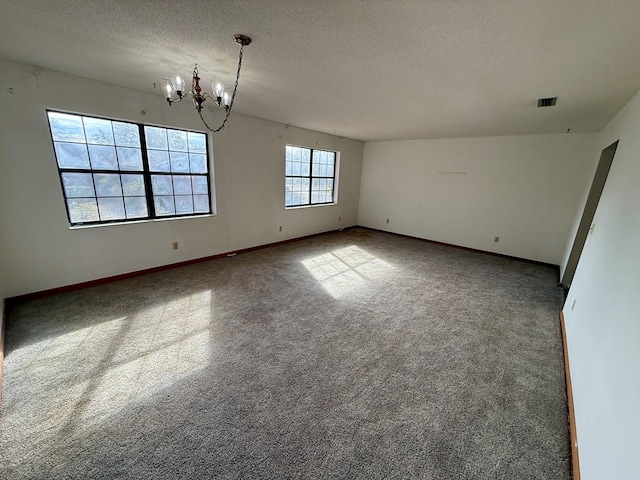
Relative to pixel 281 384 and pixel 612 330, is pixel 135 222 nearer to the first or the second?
pixel 281 384

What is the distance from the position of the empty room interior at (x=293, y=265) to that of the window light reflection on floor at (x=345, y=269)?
0.05 m

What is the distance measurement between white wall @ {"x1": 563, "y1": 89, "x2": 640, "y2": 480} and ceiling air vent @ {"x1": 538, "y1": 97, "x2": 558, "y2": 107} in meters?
0.57

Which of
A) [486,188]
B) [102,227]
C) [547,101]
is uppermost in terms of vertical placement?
[547,101]

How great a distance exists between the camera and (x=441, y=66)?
2.04 m

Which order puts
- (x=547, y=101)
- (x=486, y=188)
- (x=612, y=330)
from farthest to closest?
(x=486, y=188)
(x=547, y=101)
(x=612, y=330)

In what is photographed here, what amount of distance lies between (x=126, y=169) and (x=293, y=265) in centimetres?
266

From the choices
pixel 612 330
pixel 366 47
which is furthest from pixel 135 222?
pixel 612 330

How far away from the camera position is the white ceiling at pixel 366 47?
1.41m

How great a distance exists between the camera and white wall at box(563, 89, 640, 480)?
3.47 feet

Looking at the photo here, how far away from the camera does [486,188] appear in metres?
5.21

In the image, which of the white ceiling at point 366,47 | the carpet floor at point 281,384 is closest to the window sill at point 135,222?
the carpet floor at point 281,384

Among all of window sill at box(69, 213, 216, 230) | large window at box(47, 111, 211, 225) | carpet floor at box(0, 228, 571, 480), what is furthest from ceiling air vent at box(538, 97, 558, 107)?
window sill at box(69, 213, 216, 230)

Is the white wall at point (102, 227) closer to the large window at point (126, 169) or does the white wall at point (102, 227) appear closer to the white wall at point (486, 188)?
the large window at point (126, 169)

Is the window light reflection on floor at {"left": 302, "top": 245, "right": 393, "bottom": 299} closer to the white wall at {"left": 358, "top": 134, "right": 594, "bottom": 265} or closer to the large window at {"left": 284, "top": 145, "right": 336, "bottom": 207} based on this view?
the large window at {"left": 284, "top": 145, "right": 336, "bottom": 207}
